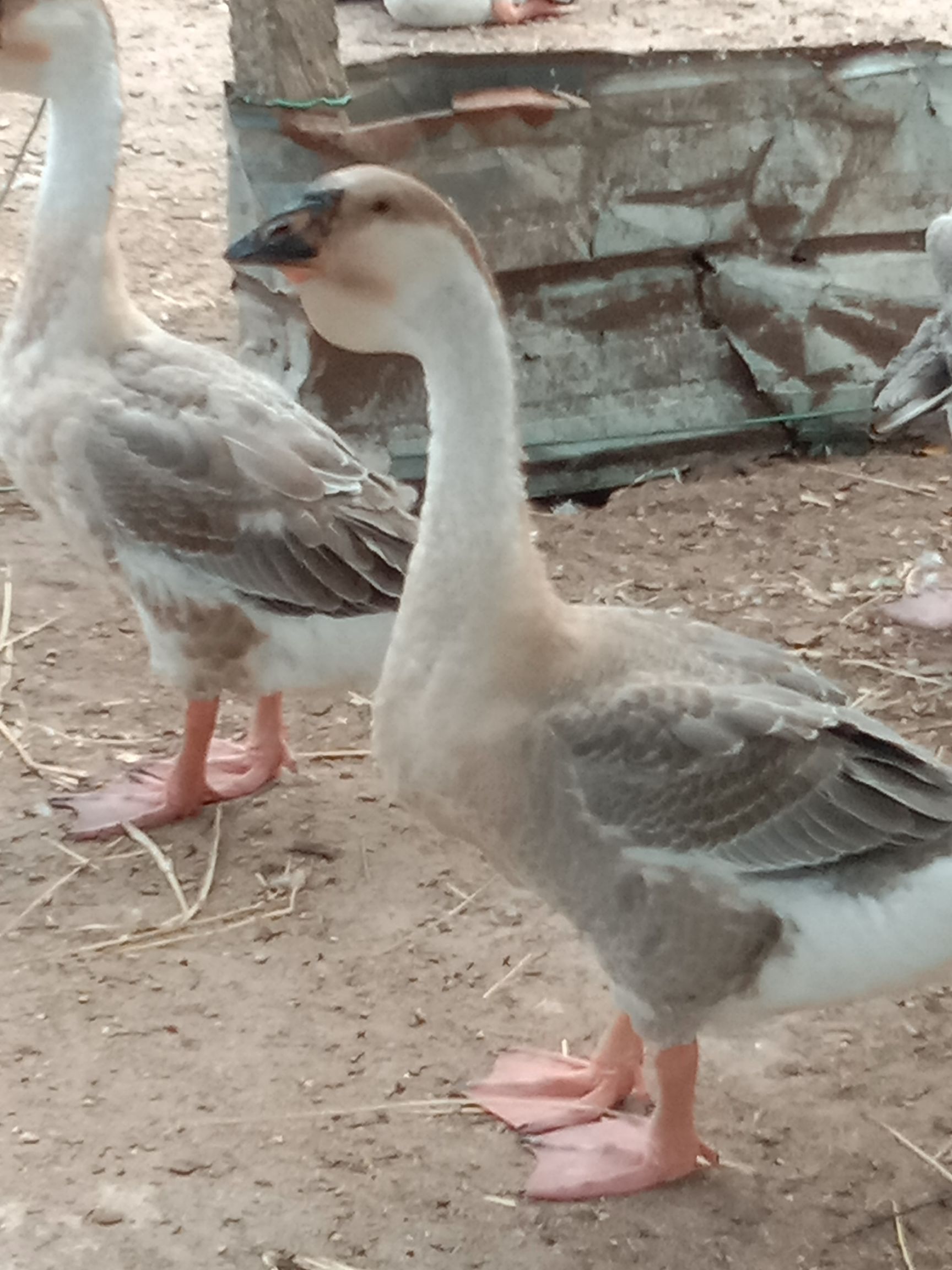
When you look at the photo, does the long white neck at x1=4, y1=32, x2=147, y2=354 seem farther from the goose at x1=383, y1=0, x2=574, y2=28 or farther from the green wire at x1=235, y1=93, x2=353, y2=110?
the goose at x1=383, y1=0, x2=574, y2=28

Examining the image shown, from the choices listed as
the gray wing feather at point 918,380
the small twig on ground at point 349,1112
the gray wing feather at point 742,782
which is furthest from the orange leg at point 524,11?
the small twig on ground at point 349,1112

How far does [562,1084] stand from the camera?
8.43 ft

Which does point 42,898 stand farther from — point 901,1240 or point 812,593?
point 812,593

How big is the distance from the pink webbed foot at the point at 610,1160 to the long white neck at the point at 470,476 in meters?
0.89

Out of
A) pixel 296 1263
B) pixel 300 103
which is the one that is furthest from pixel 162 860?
pixel 300 103

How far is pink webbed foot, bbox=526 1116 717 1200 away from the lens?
2.35 m

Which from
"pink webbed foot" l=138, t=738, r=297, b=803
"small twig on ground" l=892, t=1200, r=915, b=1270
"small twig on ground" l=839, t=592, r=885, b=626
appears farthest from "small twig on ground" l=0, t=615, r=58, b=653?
"small twig on ground" l=892, t=1200, r=915, b=1270

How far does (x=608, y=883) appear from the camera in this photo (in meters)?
2.18

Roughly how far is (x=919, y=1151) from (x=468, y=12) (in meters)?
6.09

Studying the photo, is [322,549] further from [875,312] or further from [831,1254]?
[875,312]

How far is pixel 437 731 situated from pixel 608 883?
332 mm

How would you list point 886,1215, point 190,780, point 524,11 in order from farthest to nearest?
point 524,11 < point 190,780 < point 886,1215

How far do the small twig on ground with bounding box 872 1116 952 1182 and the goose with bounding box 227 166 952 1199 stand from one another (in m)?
0.39

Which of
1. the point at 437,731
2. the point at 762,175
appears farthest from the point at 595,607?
the point at 762,175
